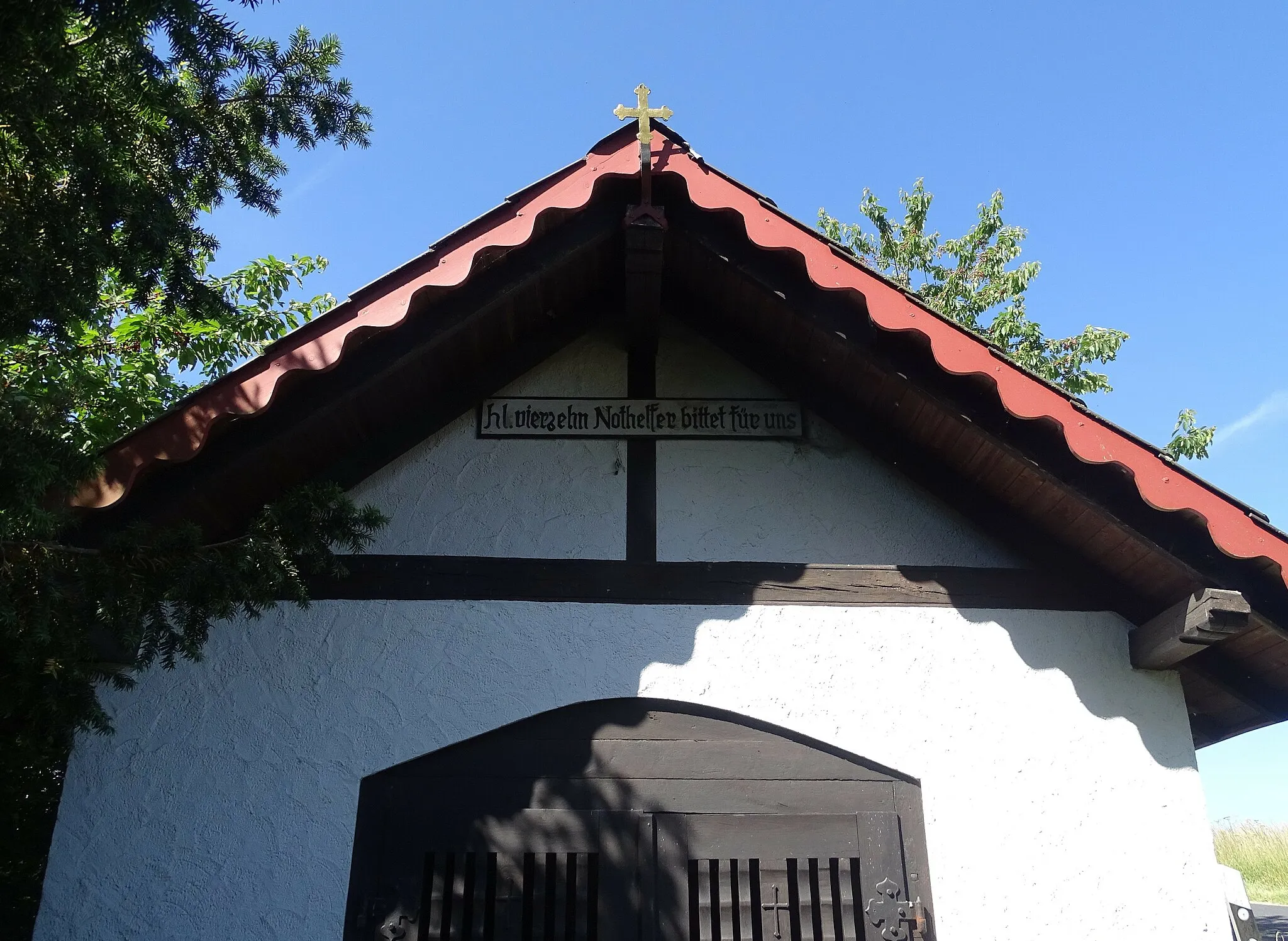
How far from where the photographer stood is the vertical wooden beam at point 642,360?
412cm

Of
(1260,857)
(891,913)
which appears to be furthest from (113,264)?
(1260,857)

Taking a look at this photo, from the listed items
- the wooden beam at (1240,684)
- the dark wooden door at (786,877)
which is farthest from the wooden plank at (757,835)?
the wooden beam at (1240,684)

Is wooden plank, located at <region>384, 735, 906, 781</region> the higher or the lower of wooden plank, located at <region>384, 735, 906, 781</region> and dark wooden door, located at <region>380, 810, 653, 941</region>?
the higher

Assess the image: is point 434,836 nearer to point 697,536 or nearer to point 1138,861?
point 697,536

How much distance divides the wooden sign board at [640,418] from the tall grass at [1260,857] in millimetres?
13331

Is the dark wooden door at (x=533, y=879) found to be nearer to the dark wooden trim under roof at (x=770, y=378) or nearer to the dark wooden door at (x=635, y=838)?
A: the dark wooden door at (x=635, y=838)

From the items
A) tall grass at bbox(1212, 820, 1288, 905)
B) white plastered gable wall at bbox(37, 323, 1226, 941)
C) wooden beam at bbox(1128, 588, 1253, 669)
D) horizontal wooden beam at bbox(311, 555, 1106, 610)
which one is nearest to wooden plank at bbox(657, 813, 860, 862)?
white plastered gable wall at bbox(37, 323, 1226, 941)

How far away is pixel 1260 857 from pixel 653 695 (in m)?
15.5

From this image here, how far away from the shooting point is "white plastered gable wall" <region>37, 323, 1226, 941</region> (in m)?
3.71

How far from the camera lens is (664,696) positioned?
13.3ft

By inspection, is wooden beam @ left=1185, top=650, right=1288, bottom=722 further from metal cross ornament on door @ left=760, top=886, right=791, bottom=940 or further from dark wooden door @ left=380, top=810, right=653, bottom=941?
dark wooden door @ left=380, top=810, right=653, bottom=941

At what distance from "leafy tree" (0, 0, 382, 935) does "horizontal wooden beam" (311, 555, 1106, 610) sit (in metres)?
0.23

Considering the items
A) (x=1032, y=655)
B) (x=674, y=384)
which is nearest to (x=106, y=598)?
(x=674, y=384)

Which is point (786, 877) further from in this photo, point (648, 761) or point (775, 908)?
point (648, 761)
